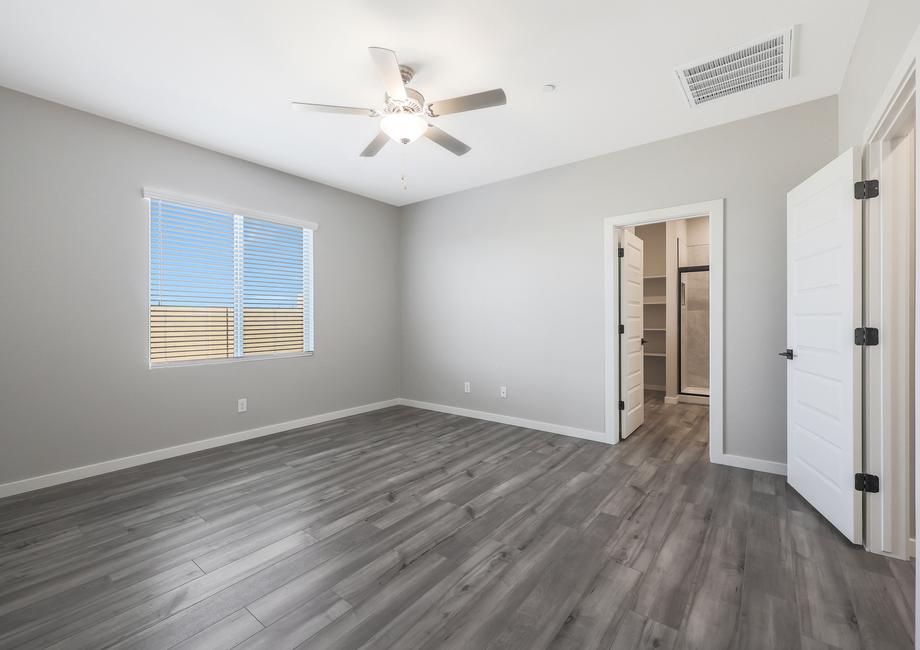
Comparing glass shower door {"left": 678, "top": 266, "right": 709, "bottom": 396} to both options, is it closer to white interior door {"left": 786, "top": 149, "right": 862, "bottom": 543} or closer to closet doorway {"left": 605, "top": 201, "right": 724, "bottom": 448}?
closet doorway {"left": 605, "top": 201, "right": 724, "bottom": 448}

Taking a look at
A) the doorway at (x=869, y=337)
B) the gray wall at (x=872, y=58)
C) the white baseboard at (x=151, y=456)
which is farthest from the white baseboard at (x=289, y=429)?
the gray wall at (x=872, y=58)

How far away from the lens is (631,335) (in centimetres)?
424

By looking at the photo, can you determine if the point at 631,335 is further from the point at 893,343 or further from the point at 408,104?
the point at 408,104

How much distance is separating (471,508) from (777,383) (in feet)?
8.43

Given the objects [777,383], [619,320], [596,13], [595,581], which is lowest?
[595,581]

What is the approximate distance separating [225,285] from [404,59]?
9.11 ft

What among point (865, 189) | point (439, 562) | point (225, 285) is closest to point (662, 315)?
point (865, 189)

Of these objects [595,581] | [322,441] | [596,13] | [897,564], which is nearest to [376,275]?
[322,441]

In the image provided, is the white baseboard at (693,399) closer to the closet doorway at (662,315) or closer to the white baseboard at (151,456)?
the closet doorway at (662,315)

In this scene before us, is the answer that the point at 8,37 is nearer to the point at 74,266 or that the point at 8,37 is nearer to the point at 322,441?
the point at 74,266

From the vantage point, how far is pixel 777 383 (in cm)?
316

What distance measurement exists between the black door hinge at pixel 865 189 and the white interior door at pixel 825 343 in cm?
3

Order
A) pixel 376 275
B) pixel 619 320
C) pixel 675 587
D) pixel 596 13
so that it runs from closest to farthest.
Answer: pixel 675 587
pixel 596 13
pixel 619 320
pixel 376 275

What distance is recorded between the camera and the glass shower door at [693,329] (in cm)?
589
